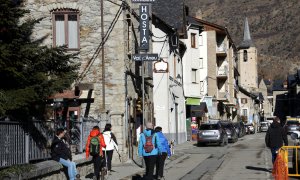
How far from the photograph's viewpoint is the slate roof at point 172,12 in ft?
139

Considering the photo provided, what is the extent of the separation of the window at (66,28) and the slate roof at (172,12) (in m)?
17.6

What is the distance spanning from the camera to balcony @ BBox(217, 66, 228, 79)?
70.7 meters

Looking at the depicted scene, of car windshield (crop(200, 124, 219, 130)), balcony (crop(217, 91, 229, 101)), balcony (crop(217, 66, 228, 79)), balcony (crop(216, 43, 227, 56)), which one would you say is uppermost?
balcony (crop(216, 43, 227, 56))

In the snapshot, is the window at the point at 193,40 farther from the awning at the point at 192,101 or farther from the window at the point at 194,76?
the awning at the point at 192,101

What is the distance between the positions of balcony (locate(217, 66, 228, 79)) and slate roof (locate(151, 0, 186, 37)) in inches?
1103

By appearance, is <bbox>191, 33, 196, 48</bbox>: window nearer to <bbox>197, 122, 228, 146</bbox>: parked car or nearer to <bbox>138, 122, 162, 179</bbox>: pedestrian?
<bbox>197, 122, 228, 146</bbox>: parked car

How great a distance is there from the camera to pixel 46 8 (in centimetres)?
2488

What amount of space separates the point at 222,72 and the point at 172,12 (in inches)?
1183

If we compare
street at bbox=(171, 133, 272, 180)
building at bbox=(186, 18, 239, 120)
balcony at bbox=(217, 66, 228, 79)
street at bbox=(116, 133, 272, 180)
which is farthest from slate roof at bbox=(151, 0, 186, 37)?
balcony at bbox=(217, 66, 228, 79)

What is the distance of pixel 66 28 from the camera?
81.6 ft

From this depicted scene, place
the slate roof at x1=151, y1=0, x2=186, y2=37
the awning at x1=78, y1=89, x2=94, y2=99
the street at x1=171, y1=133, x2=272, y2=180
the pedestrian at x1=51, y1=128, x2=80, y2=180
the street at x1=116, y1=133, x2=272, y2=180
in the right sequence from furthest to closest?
the slate roof at x1=151, y1=0, x2=186, y2=37
the awning at x1=78, y1=89, x2=94, y2=99
the street at x1=116, y1=133, x2=272, y2=180
the street at x1=171, y1=133, x2=272, y2=180
the pedestrian at x1=51, y1=128, x2=80, y2=180

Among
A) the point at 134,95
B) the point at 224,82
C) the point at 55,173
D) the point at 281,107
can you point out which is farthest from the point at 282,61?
the point at 55,173

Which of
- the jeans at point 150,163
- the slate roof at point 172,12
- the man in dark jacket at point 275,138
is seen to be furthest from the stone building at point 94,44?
the slate roof at point 172,12

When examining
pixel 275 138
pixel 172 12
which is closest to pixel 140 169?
pixel 275 138
